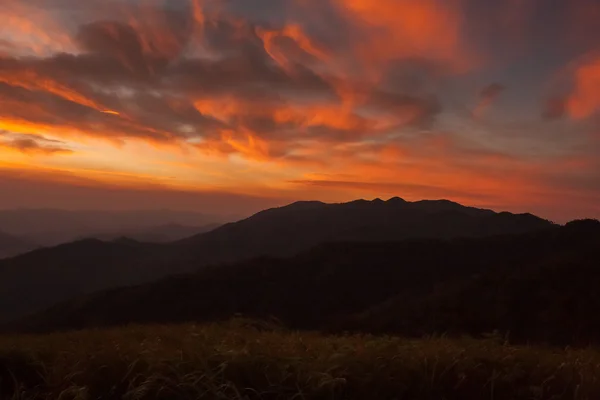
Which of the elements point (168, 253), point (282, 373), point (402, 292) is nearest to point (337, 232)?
point (168, 253)

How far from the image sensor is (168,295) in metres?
74.5

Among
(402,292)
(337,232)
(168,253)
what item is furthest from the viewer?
(337,232)

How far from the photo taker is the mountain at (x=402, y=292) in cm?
4034

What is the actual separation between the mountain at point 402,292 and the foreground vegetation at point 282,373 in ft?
109

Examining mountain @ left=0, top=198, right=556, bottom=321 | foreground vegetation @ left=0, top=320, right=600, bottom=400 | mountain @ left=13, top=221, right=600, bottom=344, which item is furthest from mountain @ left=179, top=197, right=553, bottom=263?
foreground vegetation @ left=0, top=320, right=600, bottom=400

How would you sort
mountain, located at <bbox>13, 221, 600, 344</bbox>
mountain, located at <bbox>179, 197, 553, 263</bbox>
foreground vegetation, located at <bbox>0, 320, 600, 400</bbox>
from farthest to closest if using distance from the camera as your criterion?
mountain, located at <bbox>179, 197, 553, 263</bbox> → mountain, located at <bbox>13, 221, 600, 344</bbox> → foreground vegetation, located at <bbox>0, 320, 600, 400</bbox>

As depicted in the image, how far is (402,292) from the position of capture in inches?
2370

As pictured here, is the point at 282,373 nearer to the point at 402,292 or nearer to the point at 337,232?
the point at 402,292

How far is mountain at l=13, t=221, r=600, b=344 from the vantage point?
40.3m

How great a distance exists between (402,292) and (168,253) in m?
117

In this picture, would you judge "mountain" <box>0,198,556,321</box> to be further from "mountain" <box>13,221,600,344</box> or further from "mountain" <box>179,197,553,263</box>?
"mountain" <box>13,221,600,344</box>

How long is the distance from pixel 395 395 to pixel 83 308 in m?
79.3

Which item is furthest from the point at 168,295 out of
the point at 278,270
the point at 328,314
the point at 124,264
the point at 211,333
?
the point at 124,264

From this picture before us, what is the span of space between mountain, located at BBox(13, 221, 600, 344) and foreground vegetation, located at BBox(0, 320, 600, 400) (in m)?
33.3
